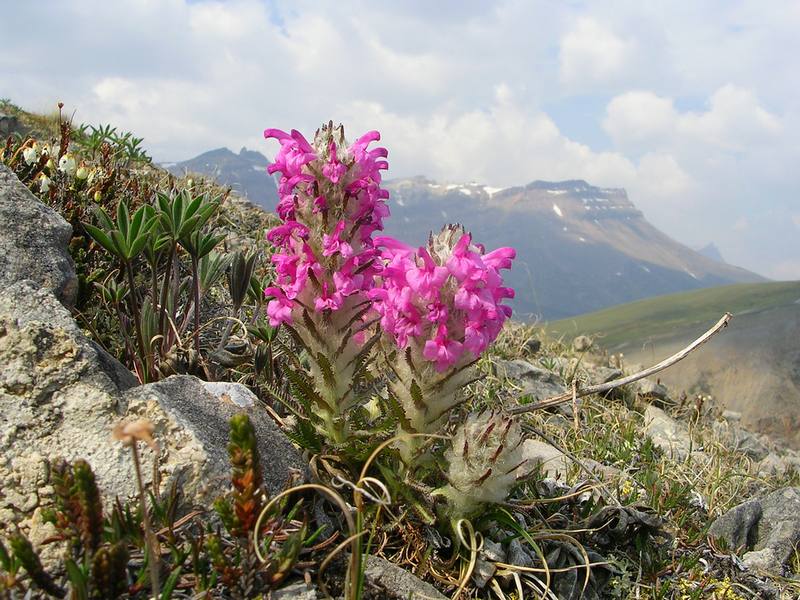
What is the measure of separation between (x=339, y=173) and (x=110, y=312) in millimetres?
2462

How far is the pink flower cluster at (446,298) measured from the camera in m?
2.73

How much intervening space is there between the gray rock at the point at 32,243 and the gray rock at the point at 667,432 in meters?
4.77

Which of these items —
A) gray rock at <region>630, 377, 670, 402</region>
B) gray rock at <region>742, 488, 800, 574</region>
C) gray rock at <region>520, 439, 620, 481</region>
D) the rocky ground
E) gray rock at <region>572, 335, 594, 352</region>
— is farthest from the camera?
gray rock at <region>572, 335, 594, 352</region>

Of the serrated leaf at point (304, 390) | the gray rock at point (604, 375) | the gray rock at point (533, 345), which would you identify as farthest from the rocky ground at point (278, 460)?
the gray rock at point (533, 345)

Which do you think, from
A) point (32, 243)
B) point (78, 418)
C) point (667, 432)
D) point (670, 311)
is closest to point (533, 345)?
point (667, 432)

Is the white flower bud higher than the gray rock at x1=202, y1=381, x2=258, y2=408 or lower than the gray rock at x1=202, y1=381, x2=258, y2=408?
higher

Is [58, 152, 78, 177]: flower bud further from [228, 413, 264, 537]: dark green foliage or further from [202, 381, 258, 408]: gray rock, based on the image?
[228, 413, 264, 537]: dark green foliage

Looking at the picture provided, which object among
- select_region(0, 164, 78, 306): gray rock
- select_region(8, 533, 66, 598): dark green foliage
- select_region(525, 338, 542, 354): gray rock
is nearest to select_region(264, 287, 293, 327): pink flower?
select_region(0, 164, 78, 306): gray rock

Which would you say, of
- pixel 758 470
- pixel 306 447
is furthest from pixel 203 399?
pixel 758 470

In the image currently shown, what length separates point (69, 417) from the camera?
2547mm

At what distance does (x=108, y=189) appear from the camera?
5340 mm

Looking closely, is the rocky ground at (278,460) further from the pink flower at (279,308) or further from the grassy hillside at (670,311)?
the grassy hillside at (670,311)

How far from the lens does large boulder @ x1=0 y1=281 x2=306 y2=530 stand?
7.88 ft

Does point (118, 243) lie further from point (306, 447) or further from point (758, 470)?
point (758, 470)
